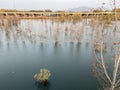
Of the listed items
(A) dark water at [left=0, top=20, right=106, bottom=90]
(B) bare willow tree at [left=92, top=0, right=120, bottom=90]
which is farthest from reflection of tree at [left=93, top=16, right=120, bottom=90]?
(A) dark water at [left=0, top=20, right=106, bottom=90]

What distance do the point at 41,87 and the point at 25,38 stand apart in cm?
1477

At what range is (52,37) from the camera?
25531 mm

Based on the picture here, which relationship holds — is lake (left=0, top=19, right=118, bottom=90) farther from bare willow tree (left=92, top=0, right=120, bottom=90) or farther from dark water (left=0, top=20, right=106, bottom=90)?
bare willow tree (left=92, top=0, right=120, bottom=90)

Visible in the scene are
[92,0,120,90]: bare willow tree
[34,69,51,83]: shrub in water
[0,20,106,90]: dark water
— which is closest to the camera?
[92,0,120,90]: bare willow tree

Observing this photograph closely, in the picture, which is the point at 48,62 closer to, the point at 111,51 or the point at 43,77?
the point at 43,77

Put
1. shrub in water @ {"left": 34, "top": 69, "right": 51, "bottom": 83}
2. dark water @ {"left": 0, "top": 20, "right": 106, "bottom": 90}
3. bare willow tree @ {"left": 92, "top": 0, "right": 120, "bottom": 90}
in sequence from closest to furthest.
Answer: bare willow tree @ {"left": 92, "top": 0, "right": 120, "bottom": 90} < shrub in water @ {"left": 34, "top": 69, "right": 51, "bottom": 83} < dark water @ {"left": 0, "top": 20, "right": 106, "bottom": 90}

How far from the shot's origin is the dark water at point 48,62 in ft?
40.6

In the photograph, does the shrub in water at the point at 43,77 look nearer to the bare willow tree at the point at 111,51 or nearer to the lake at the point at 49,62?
the lake at the point at 49,62

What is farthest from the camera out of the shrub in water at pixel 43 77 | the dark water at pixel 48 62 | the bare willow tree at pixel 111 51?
the dark water at pixel 48 62

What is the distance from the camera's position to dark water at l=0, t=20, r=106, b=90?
40.6 feet

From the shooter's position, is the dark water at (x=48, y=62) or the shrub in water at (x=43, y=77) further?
the dark water at (x=48, y=62)

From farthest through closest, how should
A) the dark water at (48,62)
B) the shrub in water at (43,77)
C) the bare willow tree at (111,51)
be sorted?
the dark water at (48,62), the shrub in water at (43,77), the bare willow tree at (111,51)

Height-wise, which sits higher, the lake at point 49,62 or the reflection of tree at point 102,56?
the reflection of tree at point 102,56

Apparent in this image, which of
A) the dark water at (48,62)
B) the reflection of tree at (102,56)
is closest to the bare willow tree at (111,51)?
the reflection of tree at (102,56)
